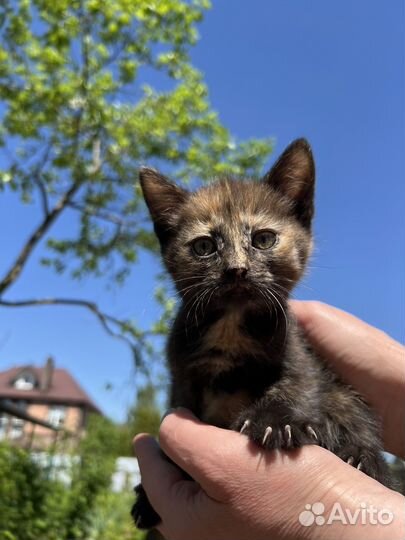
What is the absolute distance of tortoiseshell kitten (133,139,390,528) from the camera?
236 centimetres

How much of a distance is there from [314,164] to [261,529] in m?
1.88

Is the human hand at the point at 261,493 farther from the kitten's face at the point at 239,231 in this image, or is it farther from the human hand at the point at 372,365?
the human hand at the point at 372,365

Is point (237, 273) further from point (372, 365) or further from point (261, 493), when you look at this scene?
point (372, 365)

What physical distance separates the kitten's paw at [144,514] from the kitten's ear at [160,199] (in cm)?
149

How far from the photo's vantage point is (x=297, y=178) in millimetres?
2865

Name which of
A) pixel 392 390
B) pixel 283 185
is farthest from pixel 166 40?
pixel 392 390

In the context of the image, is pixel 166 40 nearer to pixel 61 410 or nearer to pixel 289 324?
pixel 289 324

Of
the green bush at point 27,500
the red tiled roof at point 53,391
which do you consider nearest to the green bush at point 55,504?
the green bush at point 27,500

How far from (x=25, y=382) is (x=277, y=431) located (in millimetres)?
43348

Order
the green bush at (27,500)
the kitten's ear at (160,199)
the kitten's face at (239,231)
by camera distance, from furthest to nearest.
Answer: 1. the green bush at (27,500)
2. the kitten's ear at (160,199)
3. the kitten's face at (239,231)

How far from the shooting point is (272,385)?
94.5 inches

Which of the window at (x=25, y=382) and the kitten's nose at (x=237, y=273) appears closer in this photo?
the kitten's nose at (x=237, y=273)

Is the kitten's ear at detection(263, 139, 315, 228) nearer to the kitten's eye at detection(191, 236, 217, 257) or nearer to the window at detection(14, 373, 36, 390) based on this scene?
the kitten's eye at detection(191, 236, 217, 257)

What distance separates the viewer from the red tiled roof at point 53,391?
4016cm
